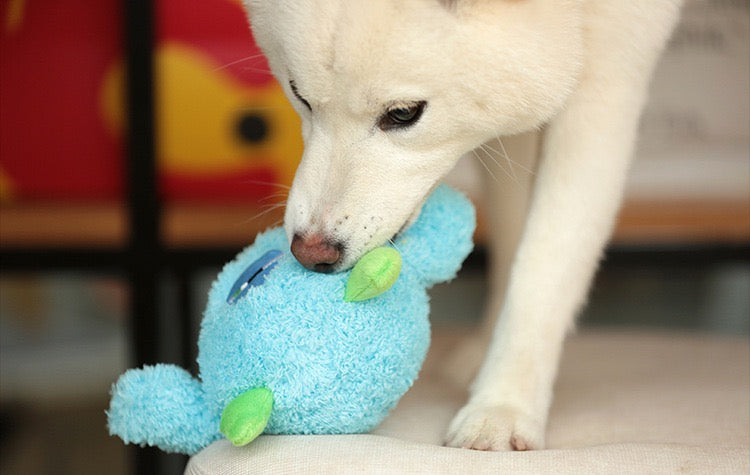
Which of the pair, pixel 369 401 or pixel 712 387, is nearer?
pixel 369 401

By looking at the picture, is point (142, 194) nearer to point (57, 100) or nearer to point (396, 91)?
point (57, 100)

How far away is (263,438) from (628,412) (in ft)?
1.57

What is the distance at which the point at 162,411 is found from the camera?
3.06 feet

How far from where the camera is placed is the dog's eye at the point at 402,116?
100 cm

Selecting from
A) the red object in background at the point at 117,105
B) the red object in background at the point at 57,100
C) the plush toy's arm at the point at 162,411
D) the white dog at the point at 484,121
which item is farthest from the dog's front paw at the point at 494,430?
the red object in background at the point at 57,100

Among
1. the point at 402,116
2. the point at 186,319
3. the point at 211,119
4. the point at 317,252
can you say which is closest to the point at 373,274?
the point at 317,252

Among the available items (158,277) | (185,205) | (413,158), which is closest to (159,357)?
(158,277)

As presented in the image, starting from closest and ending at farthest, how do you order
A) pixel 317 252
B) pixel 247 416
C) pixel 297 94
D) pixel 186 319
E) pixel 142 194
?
pixel 247 416 → pixel 317 252 → pixel 297 94 → pixel 142 194 → pixel 186 319

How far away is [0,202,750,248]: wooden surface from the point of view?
1.89 m

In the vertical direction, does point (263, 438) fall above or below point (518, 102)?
below

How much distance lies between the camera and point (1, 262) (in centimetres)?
191

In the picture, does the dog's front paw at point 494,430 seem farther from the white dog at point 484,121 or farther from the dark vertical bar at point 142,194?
the dark vertical bar at point 142,194

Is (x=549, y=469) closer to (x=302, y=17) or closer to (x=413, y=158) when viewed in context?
(x=413, y=158)

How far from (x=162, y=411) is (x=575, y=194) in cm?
53
